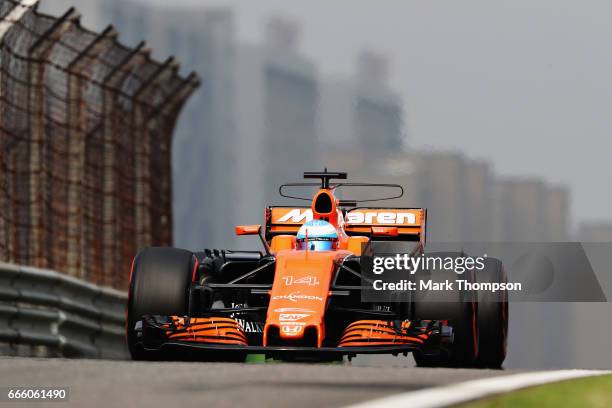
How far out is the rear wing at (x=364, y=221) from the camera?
1573 cm

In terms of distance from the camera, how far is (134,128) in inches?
787

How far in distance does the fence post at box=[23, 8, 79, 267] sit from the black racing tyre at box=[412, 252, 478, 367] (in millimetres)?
→ 4910

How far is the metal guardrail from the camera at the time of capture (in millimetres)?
13648

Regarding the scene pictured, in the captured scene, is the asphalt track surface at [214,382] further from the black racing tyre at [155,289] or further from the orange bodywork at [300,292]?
the black racing tyre at [155,289]

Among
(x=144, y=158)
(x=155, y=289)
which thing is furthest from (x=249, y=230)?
(x=144, y=158)

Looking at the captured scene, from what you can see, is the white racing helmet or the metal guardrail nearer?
the metal guardrail

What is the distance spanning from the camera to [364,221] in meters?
15.9

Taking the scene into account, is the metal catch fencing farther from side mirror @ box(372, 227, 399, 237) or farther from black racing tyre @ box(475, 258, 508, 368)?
black racing tyre @ box(475, 258, 508, 368)

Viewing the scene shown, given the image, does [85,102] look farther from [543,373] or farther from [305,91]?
[305,91]

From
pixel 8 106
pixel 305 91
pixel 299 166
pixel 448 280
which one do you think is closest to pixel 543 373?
pixel 448 280

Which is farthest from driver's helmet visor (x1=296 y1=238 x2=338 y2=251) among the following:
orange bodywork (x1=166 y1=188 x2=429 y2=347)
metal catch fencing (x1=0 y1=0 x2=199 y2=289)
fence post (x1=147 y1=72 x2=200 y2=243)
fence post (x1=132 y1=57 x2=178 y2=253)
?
fence post (x1=147 y1=72 x2=200 y2=243)

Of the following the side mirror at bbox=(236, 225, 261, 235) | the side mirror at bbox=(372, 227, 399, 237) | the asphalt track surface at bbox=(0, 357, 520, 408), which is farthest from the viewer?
the side mirror at bbox=(372, 227, 399, 237)

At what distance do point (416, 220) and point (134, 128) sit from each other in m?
5.31

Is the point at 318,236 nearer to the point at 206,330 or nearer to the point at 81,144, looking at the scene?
the point at 206,330
